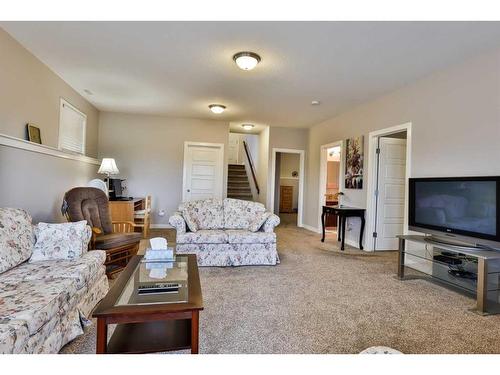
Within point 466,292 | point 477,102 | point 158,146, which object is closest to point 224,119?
point 158,146

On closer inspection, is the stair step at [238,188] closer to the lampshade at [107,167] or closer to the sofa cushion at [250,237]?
the lampshade at [107,167]

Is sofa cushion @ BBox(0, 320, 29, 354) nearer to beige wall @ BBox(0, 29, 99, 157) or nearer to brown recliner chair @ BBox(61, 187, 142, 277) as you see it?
brown recliner chair @ BBox(61, 187, 142, 277)

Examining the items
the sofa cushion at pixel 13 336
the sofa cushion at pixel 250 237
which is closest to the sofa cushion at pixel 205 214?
→ the sofa cushion at pixel 250 237

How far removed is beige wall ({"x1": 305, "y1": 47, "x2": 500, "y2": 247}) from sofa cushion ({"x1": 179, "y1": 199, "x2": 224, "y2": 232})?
2706 millimetres

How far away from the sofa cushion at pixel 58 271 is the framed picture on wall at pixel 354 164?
4176 mm

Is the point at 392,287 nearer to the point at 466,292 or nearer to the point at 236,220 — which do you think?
the point at 466,292

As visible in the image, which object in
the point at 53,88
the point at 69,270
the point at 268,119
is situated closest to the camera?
the point at 69,270

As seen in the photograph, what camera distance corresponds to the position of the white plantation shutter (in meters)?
4.25

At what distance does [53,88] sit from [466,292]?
547cm

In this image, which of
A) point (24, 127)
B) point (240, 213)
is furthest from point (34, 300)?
point (240, 213)

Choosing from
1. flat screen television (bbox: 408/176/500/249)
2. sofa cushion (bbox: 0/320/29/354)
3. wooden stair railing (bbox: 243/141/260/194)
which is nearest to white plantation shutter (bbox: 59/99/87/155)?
sofa cushion (bbox: 0/320/29/354)

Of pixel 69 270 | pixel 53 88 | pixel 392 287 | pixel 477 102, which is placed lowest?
pixel 392 287

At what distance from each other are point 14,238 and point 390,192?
4.79 m
